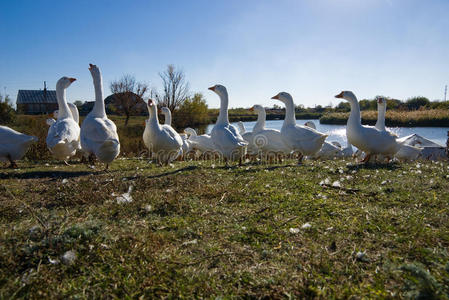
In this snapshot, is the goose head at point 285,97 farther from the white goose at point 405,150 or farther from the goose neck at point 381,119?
the white goose at point 405,150

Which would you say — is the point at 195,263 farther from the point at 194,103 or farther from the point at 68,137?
the point at 194,103

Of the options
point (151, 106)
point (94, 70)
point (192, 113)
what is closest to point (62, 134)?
point (94, 70)

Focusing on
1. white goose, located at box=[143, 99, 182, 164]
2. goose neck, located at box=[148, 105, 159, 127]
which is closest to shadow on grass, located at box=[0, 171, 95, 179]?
white goose, located at box=[143, 99, 182, 164]

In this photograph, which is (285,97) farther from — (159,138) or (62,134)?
(62,134)

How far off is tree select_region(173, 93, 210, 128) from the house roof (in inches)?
1923

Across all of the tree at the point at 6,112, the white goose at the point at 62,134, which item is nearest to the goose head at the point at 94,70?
the white goose at the point at 62,134

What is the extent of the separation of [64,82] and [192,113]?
3760 cm

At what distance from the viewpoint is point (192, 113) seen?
47344mm

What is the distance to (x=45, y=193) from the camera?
16.3 ft

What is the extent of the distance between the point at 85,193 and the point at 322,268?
3849 mm

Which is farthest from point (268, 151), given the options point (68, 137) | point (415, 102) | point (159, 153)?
point (415, 102)

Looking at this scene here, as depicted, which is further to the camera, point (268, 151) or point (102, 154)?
point (268, 151)

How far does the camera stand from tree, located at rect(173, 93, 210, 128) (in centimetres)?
4412

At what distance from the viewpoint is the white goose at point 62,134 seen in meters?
7.91
